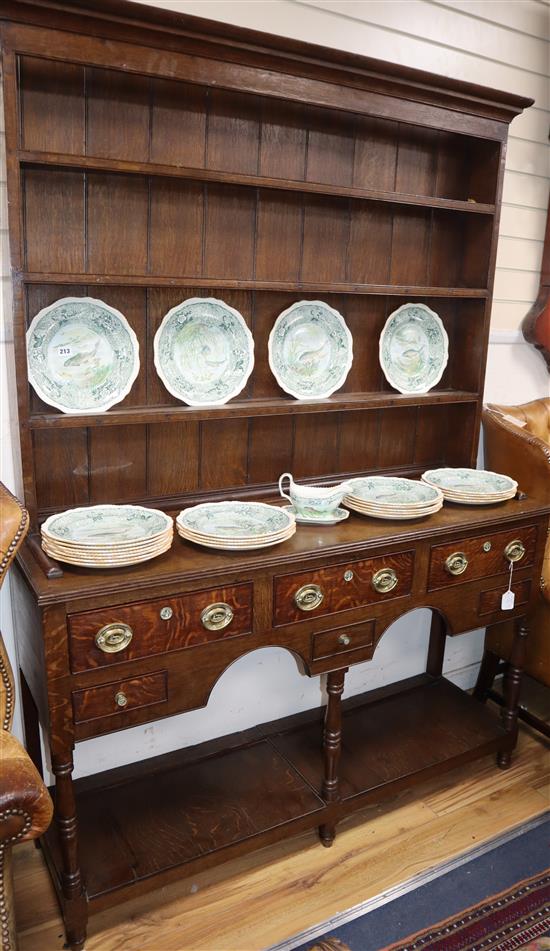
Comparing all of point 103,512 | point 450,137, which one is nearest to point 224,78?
point 450,137

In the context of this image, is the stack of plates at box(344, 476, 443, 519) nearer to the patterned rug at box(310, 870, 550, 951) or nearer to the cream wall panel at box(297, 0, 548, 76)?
the patterned rug at box(310, 870, 550, 951)

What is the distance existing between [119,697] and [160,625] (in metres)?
0.18

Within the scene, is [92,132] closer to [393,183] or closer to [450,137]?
[393,183]

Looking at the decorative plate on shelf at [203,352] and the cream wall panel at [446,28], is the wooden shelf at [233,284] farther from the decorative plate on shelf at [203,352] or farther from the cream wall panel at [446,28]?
the cream wall panel at [446,28]

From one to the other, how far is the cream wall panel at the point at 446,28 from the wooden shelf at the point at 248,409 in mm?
1105

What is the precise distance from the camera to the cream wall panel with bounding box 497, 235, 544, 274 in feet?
8.55

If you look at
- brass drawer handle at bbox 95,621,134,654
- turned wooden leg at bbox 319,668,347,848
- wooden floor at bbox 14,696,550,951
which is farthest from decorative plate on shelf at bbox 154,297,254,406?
wooden floor at bbox 14,696,550,951

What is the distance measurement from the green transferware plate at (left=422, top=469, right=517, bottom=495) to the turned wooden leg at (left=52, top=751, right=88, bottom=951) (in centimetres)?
130

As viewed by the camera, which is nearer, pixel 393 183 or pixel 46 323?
pixel 46 323

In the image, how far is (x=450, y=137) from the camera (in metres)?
2.29

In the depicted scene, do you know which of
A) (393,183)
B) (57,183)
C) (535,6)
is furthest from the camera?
(535,6)

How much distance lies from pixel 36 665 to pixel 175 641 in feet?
1.05

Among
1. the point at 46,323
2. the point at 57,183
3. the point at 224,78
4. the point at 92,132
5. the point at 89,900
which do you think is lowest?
the point at 89,900

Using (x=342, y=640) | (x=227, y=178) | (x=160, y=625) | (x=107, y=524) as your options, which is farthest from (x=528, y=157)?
(x=160, y=625)
